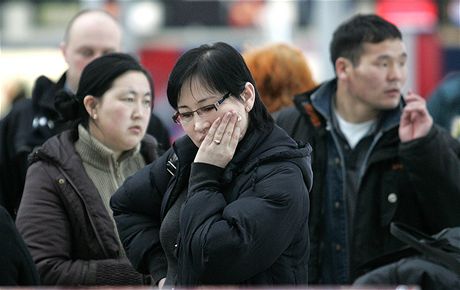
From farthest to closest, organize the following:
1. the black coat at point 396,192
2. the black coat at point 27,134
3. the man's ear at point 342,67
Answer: the black coat at point 27,134 < the man's ear at point 342,67 < the black coat at point 396,192

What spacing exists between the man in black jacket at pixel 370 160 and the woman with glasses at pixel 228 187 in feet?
4.92

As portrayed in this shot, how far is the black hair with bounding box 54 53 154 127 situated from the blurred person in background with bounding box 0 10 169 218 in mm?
628

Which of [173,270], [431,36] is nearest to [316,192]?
[173,270]

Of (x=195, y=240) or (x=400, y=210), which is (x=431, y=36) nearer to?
(x=400, y=210)

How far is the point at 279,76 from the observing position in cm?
650

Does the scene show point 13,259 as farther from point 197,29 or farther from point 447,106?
point 197,29

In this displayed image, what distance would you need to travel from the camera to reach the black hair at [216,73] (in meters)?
4.17

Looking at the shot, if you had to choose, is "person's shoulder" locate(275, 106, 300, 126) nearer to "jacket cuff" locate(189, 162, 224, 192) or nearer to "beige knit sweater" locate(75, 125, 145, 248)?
"beige knit sweater" locate(75, 125, 145, 248)

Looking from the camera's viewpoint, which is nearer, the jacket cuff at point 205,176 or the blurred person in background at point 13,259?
the jacket cuff at point 205,176

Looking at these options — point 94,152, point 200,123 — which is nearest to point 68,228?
point 94,152

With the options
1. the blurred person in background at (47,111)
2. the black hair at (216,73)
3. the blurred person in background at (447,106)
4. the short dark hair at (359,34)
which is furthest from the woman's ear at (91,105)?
the blurred person in background at (447,106)

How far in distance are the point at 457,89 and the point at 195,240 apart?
3.91 m

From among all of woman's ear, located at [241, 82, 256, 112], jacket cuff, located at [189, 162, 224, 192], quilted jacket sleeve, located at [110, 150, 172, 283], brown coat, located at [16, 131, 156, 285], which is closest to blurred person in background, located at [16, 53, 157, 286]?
brown coat, located at [16, 131, 156, 285]

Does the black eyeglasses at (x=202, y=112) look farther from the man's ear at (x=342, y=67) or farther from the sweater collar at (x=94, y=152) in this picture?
the man's ear at (x=342, y=67)
